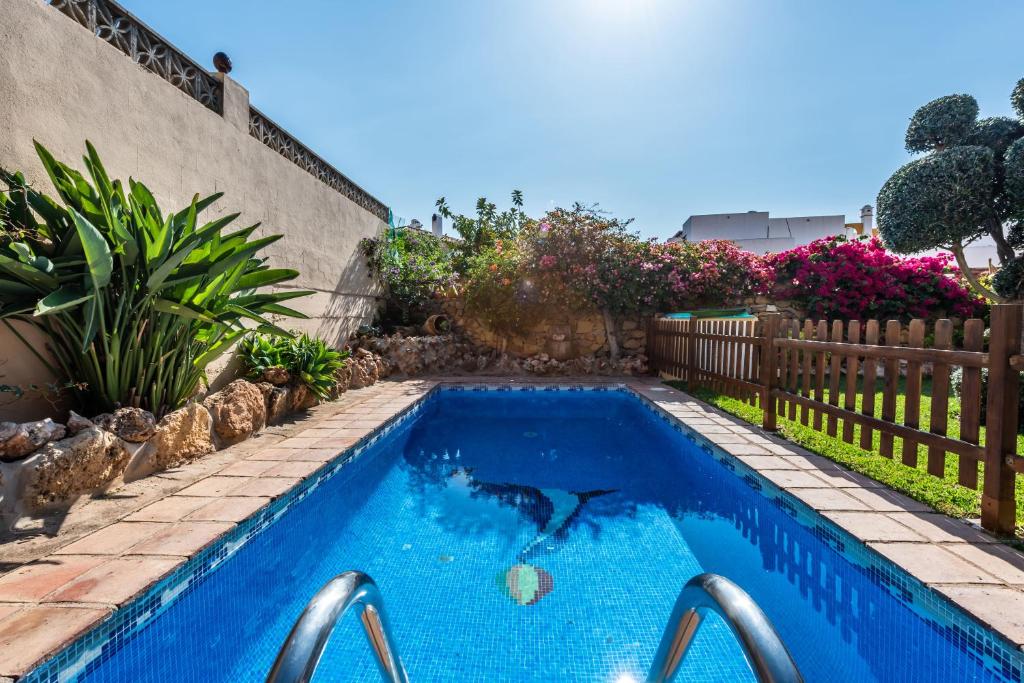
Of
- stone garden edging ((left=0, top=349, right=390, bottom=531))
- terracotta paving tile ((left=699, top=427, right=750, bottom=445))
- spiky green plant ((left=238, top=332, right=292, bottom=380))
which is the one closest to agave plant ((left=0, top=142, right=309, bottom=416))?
stone garden edging ((left=0, top=349, right=390, bottom=531))

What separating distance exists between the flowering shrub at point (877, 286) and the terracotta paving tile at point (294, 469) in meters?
9.65

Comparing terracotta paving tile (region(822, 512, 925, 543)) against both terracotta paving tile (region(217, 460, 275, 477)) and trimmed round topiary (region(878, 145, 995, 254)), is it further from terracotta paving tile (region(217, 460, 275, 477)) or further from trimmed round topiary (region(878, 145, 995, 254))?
trimmed round topiary (region(878, 145, 995, 254))

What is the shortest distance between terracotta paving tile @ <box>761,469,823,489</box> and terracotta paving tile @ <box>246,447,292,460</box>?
154 inches

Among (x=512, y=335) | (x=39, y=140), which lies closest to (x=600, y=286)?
(x=512, y=335)

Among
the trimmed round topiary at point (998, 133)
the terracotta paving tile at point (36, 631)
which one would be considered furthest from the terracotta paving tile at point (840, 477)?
the trimmed round topiary at point (998, 133)

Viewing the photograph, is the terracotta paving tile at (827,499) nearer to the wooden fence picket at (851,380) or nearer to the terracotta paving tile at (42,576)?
the wooden fence picket at (851,380)

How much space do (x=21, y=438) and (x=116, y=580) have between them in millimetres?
1301

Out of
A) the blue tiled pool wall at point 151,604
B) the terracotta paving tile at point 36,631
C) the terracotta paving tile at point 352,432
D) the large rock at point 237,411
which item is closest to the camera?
the terracotta paving tile at point 36,631

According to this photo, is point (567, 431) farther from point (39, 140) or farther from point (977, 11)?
point (977, 11)

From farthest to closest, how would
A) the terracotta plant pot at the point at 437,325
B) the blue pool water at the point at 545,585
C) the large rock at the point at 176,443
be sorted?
the terracotta plant pot at the point at 437,325 < the large rock at the point at 176,443 < the blue pool water at the point at 545,585

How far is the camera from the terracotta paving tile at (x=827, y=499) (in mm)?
2680

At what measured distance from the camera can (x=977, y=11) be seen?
19.6 ft

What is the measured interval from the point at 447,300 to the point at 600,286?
3523mm

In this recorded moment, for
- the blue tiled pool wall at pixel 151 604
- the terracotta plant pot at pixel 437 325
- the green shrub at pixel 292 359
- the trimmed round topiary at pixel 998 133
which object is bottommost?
the blue tiled pool wall at pixel 151 604
